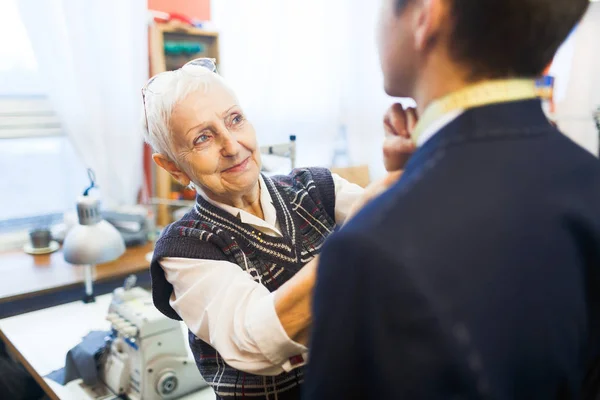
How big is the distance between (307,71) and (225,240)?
2.31 metres

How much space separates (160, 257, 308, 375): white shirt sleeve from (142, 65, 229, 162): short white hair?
0.28 metres

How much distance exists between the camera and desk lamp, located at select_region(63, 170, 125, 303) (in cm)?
160

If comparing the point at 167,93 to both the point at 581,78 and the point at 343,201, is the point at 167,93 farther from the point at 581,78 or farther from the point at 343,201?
the point at 581,78

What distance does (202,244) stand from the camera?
3.24 ft

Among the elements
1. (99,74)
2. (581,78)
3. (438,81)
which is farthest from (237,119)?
(581,78)

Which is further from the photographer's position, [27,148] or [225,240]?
[27,148]

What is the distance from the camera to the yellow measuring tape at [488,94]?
1.67 ft

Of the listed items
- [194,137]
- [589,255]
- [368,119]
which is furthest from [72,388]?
[368,119]

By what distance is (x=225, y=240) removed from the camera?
102 centimetres

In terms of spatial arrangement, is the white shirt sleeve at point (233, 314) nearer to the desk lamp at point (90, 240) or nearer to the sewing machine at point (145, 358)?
the sewing machine at point (145, 358)

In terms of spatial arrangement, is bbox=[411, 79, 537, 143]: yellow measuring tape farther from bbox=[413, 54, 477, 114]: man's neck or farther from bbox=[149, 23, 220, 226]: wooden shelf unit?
bbox=[149, 23, 220, 226]: wooden shelf unit

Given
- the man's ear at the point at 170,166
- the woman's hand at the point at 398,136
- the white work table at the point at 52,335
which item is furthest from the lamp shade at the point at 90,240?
the woman's hand at the point at 398,136

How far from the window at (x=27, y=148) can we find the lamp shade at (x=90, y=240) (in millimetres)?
788

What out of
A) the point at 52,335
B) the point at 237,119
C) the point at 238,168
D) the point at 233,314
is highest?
the point at 237,119
